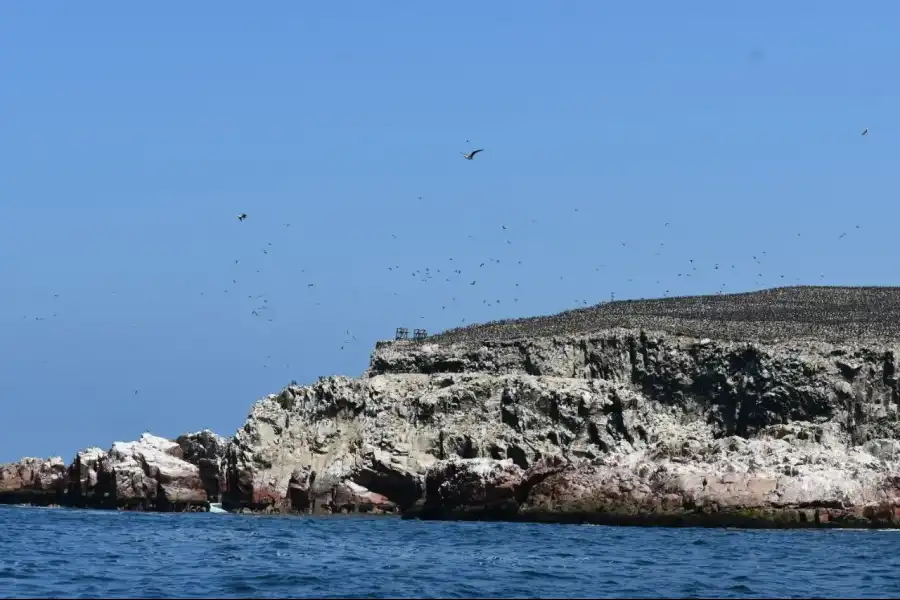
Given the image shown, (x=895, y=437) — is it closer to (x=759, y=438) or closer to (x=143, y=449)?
(x=759, y=438)

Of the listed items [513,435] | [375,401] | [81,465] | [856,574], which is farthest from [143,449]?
[856,574]

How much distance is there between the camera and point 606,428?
7212 cm

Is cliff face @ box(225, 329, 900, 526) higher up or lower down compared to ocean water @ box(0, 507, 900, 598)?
higher up

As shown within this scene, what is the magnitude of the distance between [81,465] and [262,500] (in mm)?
15192

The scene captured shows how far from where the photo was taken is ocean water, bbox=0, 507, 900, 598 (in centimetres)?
3962

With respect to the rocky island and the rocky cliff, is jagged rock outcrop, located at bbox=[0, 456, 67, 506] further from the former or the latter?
the rocky cliff

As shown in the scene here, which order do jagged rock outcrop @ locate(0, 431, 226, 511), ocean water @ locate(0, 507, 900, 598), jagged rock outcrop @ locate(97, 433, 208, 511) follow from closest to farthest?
1. ocean water @ locate(0, 507, 900, 598)
2. jagged rock outcrop @ locate(97, 433, 208, 511)
3. jagged rock outcrop @ locate(0, 431, 226, 511)

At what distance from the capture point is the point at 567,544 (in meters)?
52.4

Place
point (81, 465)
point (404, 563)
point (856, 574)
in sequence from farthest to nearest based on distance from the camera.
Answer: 1. point (81, 465)
2. point (404, 563)
3. point (856, 574)

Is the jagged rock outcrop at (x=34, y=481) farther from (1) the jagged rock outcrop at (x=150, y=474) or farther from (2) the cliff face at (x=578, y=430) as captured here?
(2) the cliff face at (x=578, y=430)

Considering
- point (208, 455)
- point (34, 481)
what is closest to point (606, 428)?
point (208, 455)

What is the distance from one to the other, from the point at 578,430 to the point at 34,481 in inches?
1371

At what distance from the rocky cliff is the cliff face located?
78mm

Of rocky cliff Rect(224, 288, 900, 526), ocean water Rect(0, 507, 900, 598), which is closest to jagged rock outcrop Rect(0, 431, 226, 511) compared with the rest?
rocky cliff Rect(224, 288, 900, 526)
